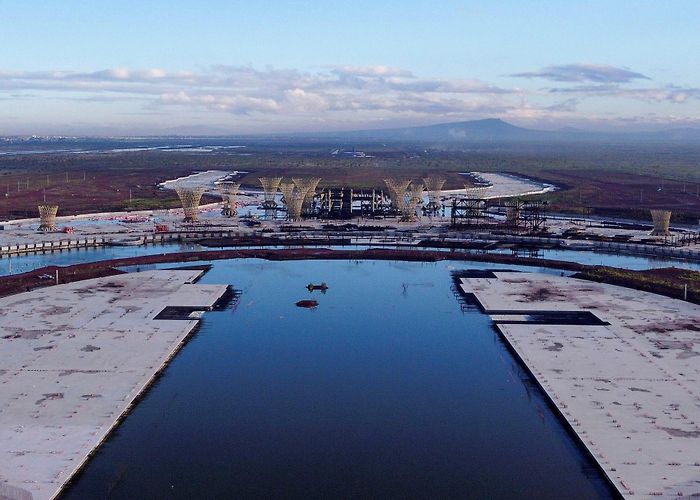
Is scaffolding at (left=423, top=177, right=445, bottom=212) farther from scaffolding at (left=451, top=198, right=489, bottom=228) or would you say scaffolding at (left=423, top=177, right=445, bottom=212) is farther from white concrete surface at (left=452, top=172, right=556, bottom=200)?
scaffolding at (left=451, top=198, right=489, bottom=228)

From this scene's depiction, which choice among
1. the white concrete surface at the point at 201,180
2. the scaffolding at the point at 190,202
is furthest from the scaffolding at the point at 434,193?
the white concrete surface at the point at 201,180

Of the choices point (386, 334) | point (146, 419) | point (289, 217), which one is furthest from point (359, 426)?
point (289, 217)

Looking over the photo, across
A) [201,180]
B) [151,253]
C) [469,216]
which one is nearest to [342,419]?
[151,253]

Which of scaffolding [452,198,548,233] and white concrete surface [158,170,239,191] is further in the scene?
white concrete surface [158,170,239,191]

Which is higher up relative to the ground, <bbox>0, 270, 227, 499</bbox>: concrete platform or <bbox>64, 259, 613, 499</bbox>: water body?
<bbox>0, 270, 227, 499</bbox>: concrete platform

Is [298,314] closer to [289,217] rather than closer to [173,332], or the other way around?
[173,332]

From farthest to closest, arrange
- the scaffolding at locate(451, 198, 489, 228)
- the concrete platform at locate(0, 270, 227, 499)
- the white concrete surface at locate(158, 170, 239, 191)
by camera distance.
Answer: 1. the white concrete surface at locate(158, 170, 239, 191)
2. the scaffolding at locate(451, 198, 489, 228)
3. the concrete platform at locate(0, 270, 227, 499)

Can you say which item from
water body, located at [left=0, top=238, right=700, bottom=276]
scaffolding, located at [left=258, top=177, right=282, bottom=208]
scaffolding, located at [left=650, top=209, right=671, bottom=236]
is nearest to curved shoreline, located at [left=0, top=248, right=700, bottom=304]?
water body, located at [left=0, top=238, right=700, bottom=276]

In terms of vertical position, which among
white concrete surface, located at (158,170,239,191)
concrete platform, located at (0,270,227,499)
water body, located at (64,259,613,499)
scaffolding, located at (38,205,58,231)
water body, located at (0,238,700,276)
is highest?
white concrete surface, located at (158,170,239,191)
